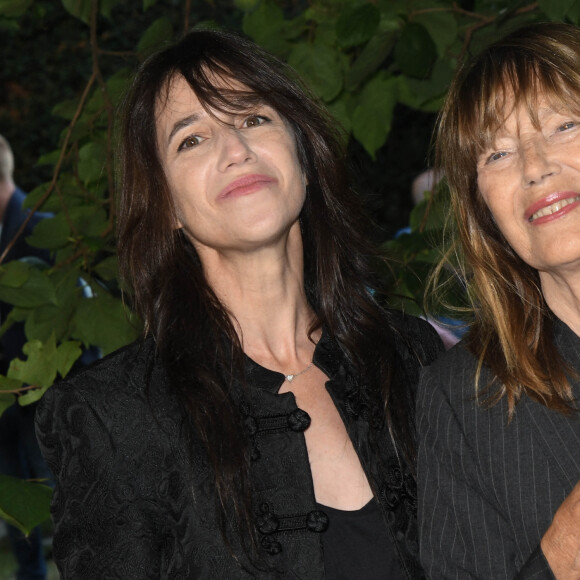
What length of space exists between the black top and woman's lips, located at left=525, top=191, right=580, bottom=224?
A: 63 centimetres

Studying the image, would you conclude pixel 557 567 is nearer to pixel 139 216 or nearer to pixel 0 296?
pixel 139 216

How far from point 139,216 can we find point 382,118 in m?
0.86

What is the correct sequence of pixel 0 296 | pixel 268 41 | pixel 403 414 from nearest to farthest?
1. pixel 403 414
2. pixel 0 296
3. pixel 268 41

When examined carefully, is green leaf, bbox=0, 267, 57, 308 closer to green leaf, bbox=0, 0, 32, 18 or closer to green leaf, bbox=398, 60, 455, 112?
green leaf, bbox=0, 0, 32, 18

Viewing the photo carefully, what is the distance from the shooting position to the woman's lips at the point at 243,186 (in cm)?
208

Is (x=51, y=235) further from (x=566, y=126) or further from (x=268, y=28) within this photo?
(x=566, y=126)

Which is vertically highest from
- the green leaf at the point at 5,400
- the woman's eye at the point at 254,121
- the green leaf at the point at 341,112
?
the woman's eye at the point at 254,121

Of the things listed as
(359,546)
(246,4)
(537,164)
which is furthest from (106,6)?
(359,546)

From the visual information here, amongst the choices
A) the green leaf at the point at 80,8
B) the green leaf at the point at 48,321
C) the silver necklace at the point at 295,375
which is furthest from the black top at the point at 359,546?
the green leaf at the point at 80,8

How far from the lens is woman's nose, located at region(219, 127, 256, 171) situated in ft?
6.88

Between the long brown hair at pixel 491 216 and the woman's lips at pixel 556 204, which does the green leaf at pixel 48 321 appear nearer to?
the long brown hair at pixel 491 216

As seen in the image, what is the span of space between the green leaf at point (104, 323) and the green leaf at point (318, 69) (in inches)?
29.8

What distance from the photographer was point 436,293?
2564 mm

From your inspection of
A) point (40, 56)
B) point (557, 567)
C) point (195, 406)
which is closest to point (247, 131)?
point (195, 406)
